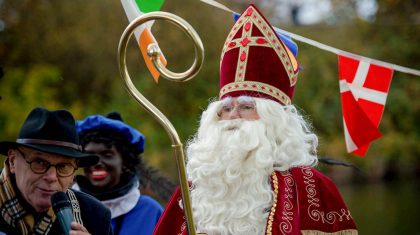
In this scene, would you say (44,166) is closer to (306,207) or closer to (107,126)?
(306,207)

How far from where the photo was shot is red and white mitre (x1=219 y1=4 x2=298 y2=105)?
14.9ft

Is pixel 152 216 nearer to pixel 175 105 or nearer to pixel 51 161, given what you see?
pixel 51 161

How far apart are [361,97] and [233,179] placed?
1355 millimetres

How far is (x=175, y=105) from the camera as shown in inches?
718

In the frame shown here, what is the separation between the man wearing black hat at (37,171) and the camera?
370 centimetres

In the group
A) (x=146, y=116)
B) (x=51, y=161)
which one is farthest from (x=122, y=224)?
(x=146, y=116)

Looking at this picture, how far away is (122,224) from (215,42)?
12373 millimetres

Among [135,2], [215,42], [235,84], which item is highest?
[215,42]

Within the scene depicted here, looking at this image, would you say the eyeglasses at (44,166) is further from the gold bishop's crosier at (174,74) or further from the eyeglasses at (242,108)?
the eyeglasses at (242,108)

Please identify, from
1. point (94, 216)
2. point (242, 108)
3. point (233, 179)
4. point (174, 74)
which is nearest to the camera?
point (174, 74)

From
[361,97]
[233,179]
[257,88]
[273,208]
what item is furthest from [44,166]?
[361,97]

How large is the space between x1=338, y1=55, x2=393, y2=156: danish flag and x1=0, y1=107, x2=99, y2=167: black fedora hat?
78.3 inches

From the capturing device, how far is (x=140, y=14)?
4.79m

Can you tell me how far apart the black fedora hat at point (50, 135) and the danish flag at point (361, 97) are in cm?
199
